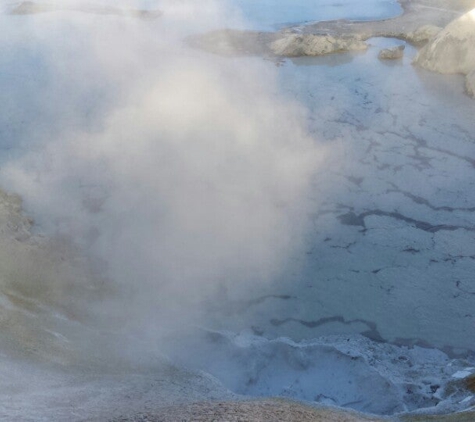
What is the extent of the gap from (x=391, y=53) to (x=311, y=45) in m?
2.27

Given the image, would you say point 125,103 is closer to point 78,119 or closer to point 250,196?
point 78,119

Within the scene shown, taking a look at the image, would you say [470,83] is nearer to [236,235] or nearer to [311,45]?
[311,45]

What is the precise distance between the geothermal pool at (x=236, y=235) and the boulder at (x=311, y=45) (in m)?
1.69

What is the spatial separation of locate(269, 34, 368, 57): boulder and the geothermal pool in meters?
1.69

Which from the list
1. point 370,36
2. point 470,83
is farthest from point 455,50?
point 370,36

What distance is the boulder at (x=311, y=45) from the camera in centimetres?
1429

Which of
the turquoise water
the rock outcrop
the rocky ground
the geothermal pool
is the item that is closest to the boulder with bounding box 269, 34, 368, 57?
the rocky ground

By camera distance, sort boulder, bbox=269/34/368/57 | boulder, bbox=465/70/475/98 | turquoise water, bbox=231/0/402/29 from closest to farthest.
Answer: boulder, bbox=465/70/475/98
boulder, bbox=269/34/368/57
turquoise water, bbox=231/0/402/29

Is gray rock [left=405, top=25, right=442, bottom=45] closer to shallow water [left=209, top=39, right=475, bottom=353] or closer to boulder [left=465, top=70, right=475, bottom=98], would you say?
boulder [left=465, top=70, right=475, bottom=98]

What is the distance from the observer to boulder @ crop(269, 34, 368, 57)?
14289 mm

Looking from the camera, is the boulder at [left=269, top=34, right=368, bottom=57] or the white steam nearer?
the white steam

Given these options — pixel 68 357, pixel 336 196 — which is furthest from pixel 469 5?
pixel 68 357

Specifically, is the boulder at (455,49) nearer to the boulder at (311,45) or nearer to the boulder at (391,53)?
the boulder at (391,53)

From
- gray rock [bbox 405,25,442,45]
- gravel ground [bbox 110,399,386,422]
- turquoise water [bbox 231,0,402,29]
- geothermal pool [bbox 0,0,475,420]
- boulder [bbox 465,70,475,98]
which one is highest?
turquoise water [bbox 231,0,402,29]
